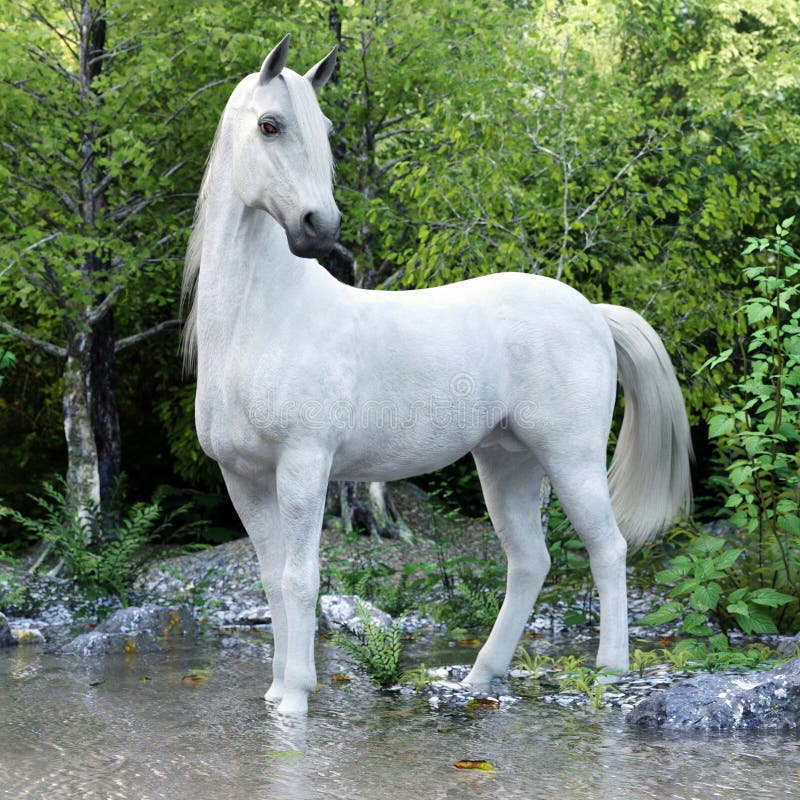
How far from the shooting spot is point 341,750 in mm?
3705

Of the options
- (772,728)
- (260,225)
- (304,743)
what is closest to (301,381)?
(260,225)

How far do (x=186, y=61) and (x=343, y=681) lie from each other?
652 cm

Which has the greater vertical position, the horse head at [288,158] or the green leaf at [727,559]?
the horse head at [288,158]

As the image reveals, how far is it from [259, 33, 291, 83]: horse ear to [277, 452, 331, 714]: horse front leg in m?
1.47

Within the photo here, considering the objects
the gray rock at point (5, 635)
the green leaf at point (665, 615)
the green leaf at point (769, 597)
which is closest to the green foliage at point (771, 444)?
the green leaf at point (769, 597)

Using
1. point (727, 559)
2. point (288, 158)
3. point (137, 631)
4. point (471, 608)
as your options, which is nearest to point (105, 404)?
point (137, 631)

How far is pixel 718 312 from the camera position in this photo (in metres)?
7.94

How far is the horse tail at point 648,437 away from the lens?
5.25 meters

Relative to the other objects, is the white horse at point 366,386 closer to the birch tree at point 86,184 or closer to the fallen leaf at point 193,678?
the fallen leaf at point 193,678

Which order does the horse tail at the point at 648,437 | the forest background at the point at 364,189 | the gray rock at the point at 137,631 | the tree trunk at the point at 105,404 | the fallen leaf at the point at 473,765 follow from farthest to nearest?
the tree trunk at the point at 105,404 < the forest background at the point at 364,189 < the gray rock at the point at 137,631 < the horse tail at the point at 648,437 < the fallen leaf at the point at 473,765

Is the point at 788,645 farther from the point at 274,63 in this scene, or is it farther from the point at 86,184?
the point at 86,184

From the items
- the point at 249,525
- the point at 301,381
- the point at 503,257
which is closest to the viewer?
the point at 301,381

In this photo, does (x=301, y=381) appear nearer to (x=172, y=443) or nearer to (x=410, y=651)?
(x=410, y=651)

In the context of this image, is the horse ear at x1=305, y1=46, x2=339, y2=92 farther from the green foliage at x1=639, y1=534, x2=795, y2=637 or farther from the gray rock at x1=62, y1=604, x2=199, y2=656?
the gray rock at x1=62, y1=604, x2=199, y2=656
